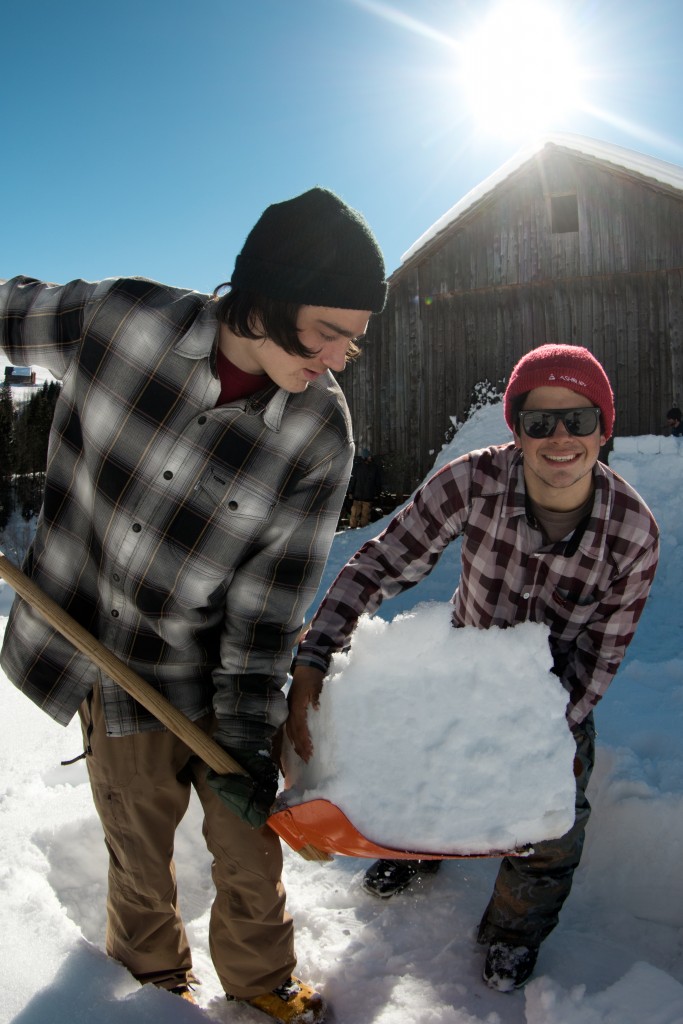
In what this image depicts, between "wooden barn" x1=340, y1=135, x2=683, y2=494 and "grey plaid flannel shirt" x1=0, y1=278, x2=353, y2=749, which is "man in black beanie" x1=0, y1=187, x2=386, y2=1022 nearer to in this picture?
"grey plaid flannel shirt" x1=0, y1=278, x2=353, y2=749

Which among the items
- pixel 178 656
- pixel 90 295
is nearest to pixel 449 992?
pixel 178 656

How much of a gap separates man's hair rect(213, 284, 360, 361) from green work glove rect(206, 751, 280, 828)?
3.27 ft

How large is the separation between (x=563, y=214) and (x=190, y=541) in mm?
11246

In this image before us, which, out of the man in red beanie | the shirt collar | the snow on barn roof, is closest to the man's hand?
the man in red beanie

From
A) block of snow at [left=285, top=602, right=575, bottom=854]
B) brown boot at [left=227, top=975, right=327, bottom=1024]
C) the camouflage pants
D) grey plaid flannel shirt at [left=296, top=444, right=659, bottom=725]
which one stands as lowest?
brown boot at [left=227, top=975, right=327, bottom=1024]

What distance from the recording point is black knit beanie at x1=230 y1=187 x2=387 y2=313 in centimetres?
143

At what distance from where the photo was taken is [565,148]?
1045 cm

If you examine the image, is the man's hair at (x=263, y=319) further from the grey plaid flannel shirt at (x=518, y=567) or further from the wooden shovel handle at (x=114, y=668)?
the wooden shovel handle at (x=114, y=668)

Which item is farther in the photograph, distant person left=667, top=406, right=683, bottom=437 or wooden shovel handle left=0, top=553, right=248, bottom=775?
distant person left=667, top=406, right=683, bottom=437

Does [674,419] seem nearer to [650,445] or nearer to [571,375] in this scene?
[650,445]

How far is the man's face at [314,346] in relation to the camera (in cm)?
146

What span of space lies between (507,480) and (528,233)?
10.3 m

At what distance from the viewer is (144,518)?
1.61 metres

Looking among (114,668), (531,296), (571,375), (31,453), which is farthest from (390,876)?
(31,453)
